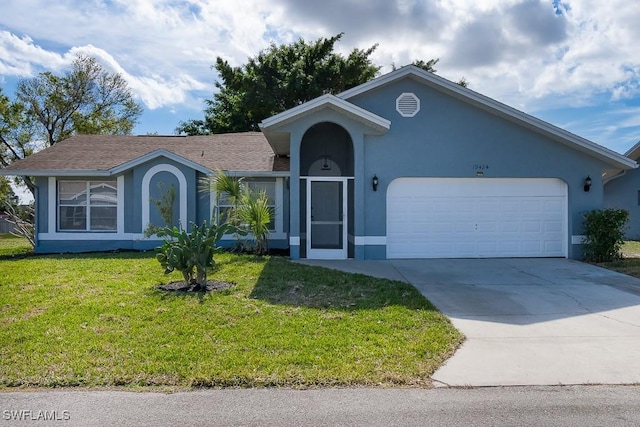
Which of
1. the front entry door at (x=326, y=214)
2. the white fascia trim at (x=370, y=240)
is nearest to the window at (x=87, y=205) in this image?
the front entry door at (x=326, y=214)

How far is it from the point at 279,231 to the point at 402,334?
958 centimetres

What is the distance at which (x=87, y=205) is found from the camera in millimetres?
15133

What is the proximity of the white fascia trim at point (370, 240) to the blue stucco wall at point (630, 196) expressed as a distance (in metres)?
14.1

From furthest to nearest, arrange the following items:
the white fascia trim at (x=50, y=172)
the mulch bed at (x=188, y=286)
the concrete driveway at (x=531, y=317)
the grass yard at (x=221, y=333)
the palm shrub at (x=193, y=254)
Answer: the white fascia trim at (x=50, y=172)
the mulch bed at (x=188, y=286)
the palm shrub at (x=193, y=254)
the concrete driveway at (x=531, y=317)
the grass yard at (x=221, y=333)

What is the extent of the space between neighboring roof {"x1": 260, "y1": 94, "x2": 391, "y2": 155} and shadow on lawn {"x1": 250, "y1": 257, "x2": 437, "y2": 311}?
12.9 feet

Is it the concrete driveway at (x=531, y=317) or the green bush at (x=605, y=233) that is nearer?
the concrete driveway at (x=531, y=317)

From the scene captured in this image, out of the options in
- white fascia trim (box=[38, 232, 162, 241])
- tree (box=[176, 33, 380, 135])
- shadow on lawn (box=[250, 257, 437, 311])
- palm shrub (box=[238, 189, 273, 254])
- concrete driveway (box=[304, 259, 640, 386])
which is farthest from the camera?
tree (box=[176, 33, 380, 135])

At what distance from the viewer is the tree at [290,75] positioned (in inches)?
1133

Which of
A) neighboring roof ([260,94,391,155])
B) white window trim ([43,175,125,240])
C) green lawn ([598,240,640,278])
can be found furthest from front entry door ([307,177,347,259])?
green lawn ([598,240,640,278])

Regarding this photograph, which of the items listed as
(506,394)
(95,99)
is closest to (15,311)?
(506,394)

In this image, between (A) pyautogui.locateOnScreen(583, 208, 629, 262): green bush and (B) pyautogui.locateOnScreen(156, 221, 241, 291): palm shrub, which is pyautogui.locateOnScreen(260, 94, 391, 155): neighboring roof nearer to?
(B) pyautogui.locateOnScreen(156, 221, 241, 291): palm shrub

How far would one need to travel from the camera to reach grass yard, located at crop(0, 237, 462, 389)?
4.87 m

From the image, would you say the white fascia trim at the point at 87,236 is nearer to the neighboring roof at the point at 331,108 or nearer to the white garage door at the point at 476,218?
the neighboring roof at the point at 331,108

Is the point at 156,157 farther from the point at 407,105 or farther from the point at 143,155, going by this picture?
the point at 407,105
